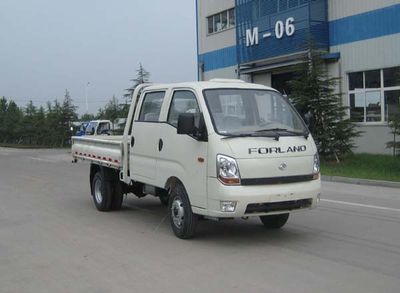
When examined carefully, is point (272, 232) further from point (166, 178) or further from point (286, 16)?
point (286, 16)

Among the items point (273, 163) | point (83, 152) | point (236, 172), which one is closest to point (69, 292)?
point (236, 172)

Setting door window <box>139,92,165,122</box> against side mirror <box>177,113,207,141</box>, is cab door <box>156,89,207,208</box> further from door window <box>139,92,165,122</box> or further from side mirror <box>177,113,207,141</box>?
door window <box>139,92,165,122</box>

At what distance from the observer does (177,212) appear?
316 inches

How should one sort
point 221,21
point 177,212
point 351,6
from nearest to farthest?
1. point 177,212
2. point 351,6
3. point 221,21

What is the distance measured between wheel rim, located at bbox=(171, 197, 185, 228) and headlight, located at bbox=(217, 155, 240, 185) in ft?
3.24

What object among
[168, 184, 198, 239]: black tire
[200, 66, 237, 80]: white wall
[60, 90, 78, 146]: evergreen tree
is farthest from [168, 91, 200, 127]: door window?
[60, 90, 78, 146]: evergreen tree

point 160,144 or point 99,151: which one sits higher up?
point 160,144

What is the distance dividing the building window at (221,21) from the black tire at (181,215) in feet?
85.5

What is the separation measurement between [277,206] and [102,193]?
173 inches

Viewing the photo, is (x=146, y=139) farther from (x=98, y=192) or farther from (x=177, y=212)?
(x=98, y=192)

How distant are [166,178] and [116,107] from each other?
1332 inches

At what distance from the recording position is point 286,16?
27219mm

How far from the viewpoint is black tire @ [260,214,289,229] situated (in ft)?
28.0

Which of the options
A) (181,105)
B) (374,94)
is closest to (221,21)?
(374,94)
